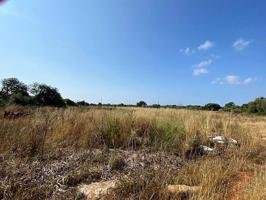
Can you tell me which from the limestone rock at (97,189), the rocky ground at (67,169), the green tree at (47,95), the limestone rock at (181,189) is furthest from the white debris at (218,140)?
the green tree at (47,95)

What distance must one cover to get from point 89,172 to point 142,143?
2.28m

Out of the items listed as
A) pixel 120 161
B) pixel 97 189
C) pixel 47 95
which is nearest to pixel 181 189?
pixel 97 189

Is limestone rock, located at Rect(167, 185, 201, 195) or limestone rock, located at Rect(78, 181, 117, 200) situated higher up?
limestone rock, located at Rect(167, 185, 201, 195)

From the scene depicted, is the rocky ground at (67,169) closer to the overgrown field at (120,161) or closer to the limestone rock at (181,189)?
the overgrown field at (120,161)

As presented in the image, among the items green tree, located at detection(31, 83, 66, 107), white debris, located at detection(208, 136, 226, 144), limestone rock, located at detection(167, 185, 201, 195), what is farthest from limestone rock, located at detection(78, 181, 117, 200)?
green tree, located at detection(31, 83, 66, 107)

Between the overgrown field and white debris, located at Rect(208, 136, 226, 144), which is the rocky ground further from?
white debris, located at Rect(208, 136, 226, 144)

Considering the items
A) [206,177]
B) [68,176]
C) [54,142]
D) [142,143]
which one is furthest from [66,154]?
[206,177]

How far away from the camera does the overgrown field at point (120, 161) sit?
3988mm

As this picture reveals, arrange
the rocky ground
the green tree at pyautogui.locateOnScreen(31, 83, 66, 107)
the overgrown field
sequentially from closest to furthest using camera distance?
the rocky ground, the overgrown field, the green tree at pyautogui.locateOnScreen(31, 83, 66, 107)

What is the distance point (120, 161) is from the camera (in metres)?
5.16

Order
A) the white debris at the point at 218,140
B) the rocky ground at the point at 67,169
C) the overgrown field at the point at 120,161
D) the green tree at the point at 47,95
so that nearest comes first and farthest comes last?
the rocky ground at the point at 67,169, the overgrown field at the point at 120,161, the white debris at the point at 218,140, the green tree at the point at 47,95

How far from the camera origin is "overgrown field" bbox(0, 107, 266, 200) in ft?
13.1

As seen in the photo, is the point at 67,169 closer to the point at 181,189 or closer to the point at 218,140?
the point at 181,189

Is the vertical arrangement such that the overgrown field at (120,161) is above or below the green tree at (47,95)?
below
